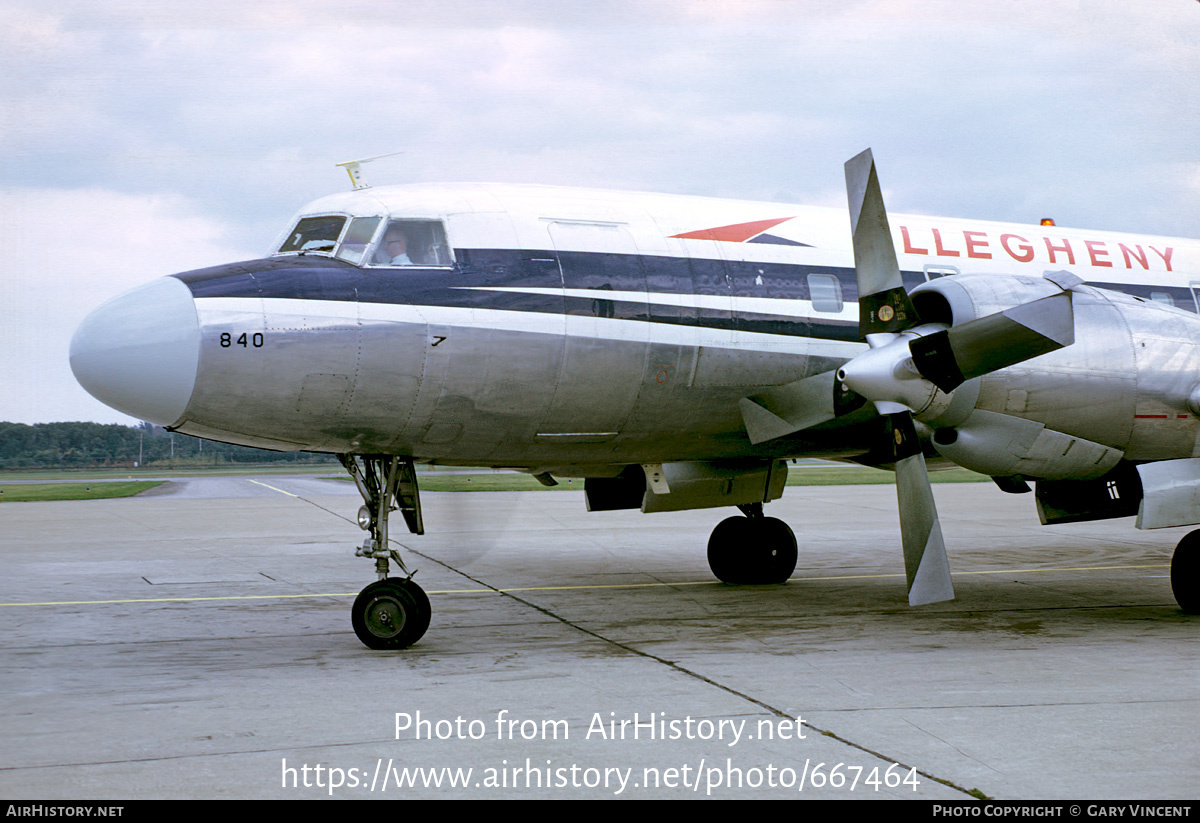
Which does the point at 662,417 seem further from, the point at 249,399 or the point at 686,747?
the point at 686,747

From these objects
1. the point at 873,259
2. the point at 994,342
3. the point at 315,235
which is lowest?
the point at 994,342

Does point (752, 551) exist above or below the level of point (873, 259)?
below

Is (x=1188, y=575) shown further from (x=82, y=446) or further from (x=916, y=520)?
(x=82, y=446)

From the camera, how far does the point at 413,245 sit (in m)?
9.38

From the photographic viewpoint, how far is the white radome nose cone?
8086 millimetres

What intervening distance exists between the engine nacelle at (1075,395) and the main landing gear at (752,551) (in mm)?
4258

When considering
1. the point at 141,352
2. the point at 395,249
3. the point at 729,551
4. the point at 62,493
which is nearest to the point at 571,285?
the point at 395,249

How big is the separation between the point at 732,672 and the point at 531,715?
6.32 feet

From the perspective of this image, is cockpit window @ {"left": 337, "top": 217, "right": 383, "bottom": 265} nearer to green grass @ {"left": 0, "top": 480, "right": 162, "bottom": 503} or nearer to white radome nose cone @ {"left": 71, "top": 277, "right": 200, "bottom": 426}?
white radome nose cone @ {"left": 71, "top": 277, "right": 200, "bottom": 426}

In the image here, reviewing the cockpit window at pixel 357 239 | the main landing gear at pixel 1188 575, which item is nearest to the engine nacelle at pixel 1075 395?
the main landing gear at pixel 1188 575

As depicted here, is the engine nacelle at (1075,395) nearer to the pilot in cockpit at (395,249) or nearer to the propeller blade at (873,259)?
the propeller blade at (873,259)

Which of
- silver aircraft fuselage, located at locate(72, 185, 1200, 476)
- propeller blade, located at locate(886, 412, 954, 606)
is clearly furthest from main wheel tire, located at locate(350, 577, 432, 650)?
propeller blade, located at locate(886, 412, 954, 606)

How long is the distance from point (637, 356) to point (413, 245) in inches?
86.4

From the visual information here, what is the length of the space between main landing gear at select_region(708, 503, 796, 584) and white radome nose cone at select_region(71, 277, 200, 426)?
295 inches
